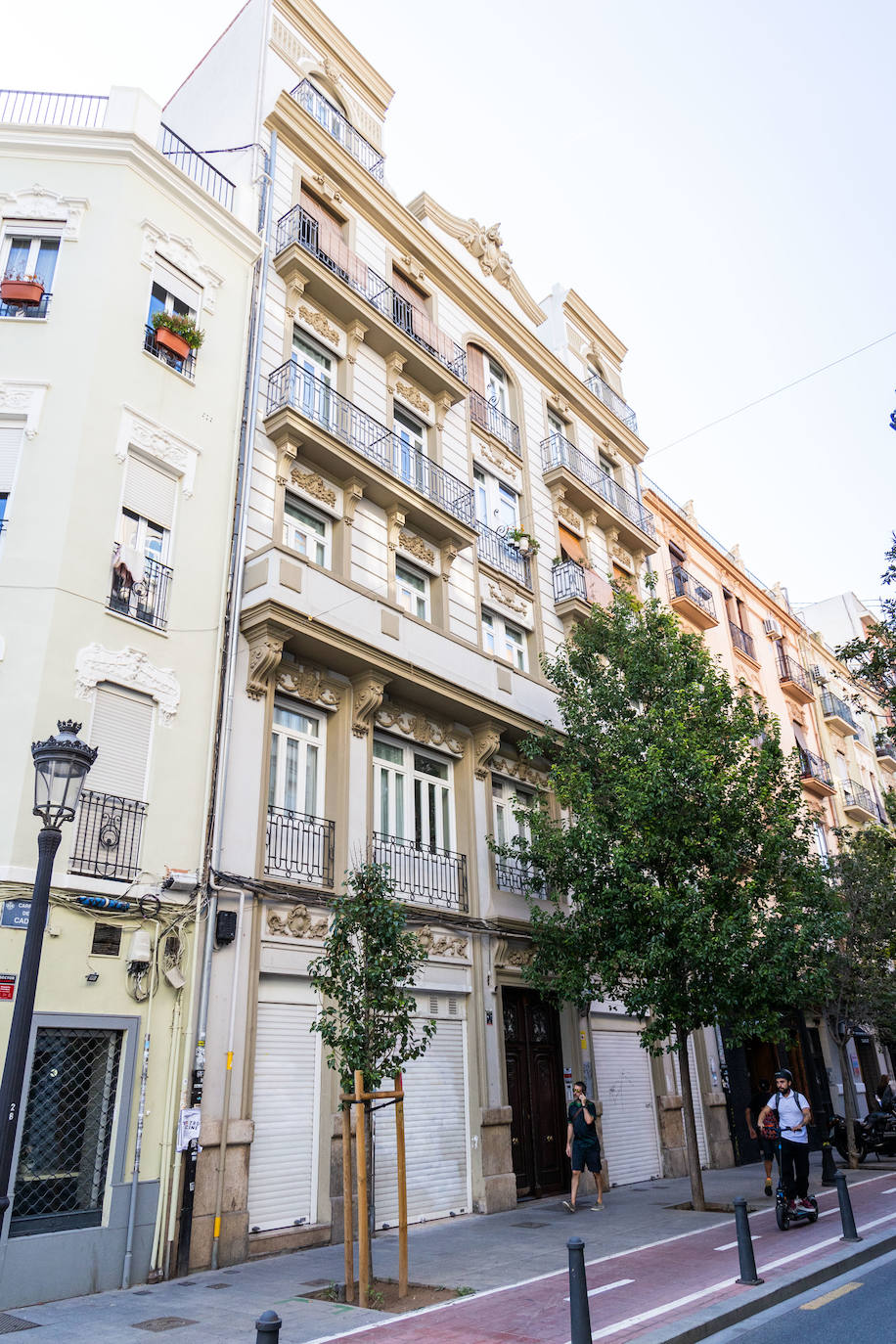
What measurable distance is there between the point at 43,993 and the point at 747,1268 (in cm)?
698

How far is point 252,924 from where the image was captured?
37.2 feet

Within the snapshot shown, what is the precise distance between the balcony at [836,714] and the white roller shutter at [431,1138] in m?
26.7

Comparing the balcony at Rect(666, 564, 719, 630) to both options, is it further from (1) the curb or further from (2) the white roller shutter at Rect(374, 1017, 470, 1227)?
(1) the curb

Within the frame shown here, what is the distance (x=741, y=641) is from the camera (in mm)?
30859

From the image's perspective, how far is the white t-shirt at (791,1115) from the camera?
1089 centimetres

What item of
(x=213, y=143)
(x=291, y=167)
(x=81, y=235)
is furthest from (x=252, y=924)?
(x=213, y=143)

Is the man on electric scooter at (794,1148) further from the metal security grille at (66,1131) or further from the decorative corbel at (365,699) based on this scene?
the metal security grille at (66,1131)

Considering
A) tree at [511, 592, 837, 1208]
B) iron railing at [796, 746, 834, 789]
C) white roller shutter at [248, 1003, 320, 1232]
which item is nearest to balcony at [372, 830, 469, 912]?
tree at [511, 592, 837, 1208]

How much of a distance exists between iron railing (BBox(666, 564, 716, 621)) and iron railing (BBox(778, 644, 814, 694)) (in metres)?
6.27

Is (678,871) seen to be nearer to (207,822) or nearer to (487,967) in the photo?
(487,967)

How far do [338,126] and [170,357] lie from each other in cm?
879

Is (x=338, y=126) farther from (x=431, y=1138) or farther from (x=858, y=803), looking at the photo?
(x=858, y=803)

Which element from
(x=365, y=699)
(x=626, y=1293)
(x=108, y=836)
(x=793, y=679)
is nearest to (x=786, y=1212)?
(x=626, y=1293)

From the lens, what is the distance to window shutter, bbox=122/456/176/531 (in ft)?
39.8
